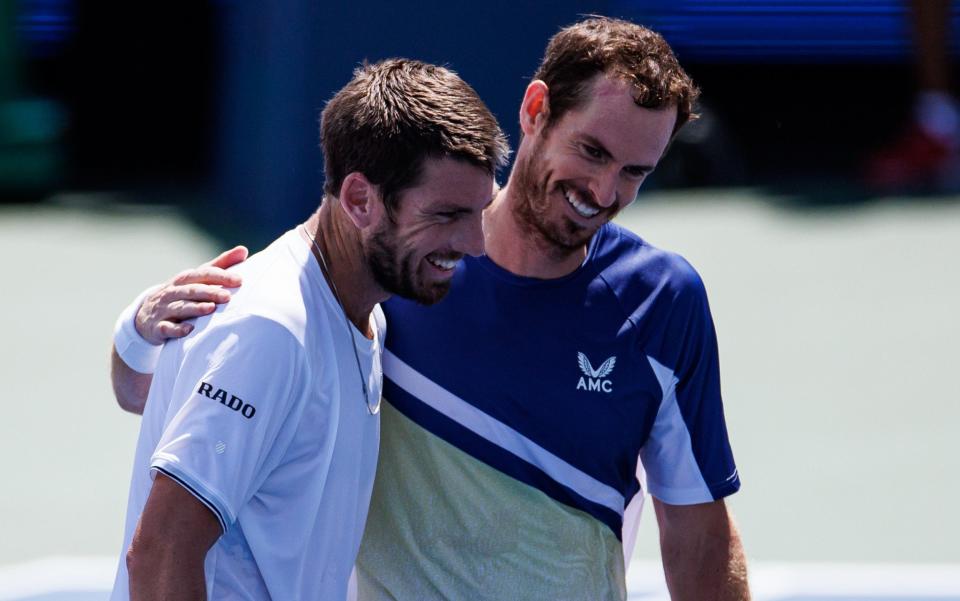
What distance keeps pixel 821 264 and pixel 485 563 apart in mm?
5546

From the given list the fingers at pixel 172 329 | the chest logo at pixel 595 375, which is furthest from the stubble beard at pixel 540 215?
the fingers at pixel 172 329

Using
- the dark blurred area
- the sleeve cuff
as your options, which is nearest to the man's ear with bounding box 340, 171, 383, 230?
the sleeve cuff

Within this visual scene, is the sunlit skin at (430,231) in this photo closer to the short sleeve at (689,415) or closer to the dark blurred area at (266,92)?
Result: the short sleeve at (689,415)

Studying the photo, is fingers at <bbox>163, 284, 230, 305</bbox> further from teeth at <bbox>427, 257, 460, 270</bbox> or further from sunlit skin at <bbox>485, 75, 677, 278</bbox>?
sunlit skin at <bbox>485, 75, 677, 278</bbox>

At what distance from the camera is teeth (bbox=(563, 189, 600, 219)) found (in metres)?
2.40

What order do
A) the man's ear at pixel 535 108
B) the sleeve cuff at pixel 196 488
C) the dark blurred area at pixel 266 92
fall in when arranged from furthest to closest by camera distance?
the dark blurred area at pixel 266 92 < the man's ear at pixel 535 108 < the sleeve cuff at pixel 196 488

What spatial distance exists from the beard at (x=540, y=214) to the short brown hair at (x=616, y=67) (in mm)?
92

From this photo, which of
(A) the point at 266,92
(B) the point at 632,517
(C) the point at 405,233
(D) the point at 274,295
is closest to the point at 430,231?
(C) the point at 405,233

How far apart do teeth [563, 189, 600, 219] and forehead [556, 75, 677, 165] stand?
0.09m

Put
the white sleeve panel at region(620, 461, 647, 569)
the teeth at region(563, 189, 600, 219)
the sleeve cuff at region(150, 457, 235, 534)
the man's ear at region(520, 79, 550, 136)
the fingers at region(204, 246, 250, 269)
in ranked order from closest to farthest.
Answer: the sleeve cuff at region(150, 457, 235, 534)
the fingers at region(204, 246, 250, 269)
the teeth at region(563, 189, 600, 219)
the man's ear at region(520, 79, 550, 136)
the white sleeve panel at region(620, 461, 647, 569)

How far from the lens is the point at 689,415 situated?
2.48 metres

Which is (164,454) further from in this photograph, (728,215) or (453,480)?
(728,215)

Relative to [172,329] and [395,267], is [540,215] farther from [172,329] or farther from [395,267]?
[172,329]

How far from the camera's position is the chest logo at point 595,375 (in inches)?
95.8
